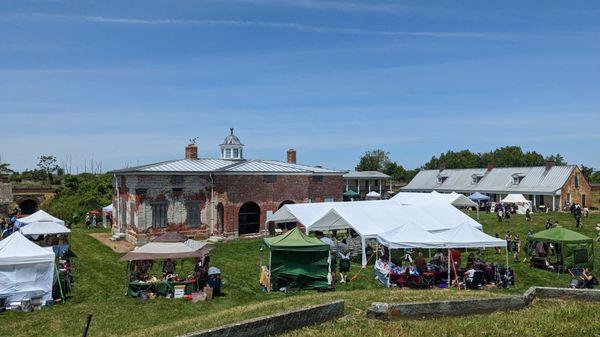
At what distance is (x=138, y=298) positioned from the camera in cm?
1620

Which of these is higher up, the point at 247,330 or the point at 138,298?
the point at 247,330

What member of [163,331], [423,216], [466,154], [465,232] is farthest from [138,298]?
[466,154]

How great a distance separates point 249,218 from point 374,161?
64675 millimetres

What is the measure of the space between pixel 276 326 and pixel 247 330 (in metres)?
0.69

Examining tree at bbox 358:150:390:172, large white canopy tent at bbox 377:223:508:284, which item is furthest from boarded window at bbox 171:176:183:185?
tree at bbox 358:150:390:172

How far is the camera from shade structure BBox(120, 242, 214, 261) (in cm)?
1673

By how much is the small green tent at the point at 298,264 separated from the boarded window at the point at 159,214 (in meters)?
14.1

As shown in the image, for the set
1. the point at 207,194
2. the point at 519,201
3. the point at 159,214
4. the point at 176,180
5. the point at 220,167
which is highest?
the point at 220,167

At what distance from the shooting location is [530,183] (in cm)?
5081

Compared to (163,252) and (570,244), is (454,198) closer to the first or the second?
(570,244)

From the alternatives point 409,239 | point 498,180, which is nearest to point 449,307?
point 409,239

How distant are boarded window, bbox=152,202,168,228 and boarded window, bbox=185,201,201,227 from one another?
4.74 ft

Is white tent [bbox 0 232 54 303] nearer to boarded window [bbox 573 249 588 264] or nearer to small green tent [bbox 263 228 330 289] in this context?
small green tent [bbox 263 228 330 289]

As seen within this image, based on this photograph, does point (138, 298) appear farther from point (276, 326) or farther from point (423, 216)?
point (423, 216)
